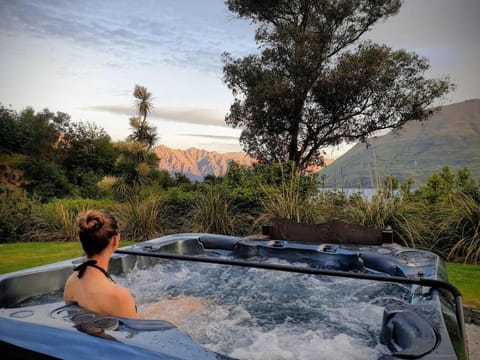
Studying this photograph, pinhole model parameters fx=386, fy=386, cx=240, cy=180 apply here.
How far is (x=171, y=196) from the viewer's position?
21.0 ft

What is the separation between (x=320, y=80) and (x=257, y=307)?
26.2 feet

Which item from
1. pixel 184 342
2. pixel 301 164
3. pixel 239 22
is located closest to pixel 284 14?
pixel 239 22

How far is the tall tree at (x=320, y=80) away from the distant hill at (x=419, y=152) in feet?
1.69

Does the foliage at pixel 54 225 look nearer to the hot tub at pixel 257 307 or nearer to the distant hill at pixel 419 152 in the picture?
the hot tub at pixel 257 307

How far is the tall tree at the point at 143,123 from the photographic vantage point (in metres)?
10.6

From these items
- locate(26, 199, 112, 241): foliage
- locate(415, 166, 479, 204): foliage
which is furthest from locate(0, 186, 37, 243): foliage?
locate(415, 166, 479, 204): foliage

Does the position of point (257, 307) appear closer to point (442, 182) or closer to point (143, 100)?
point (442, 182)

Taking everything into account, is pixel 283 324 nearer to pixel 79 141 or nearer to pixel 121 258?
pixel 121 258

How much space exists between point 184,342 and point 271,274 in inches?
76.6

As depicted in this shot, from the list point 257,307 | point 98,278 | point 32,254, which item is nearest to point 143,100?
point 32,254

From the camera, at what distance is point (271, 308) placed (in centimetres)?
245

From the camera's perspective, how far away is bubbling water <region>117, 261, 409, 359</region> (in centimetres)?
181

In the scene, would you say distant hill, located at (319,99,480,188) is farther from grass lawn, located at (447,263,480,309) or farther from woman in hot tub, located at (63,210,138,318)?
woman in hot tub, located at (63,210,138,318)

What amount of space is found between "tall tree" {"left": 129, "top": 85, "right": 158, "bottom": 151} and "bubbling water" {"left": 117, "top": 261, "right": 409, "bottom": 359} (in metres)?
8.01
